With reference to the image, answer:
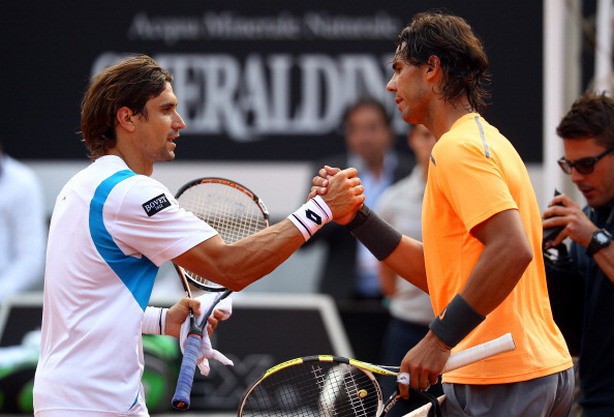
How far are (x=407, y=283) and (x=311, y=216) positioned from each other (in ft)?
9.33

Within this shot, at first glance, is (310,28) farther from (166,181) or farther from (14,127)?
(14,127)

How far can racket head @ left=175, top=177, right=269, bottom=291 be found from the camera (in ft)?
14.3

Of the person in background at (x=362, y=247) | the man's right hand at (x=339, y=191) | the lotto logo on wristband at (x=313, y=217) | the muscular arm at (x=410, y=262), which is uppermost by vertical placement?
the man's right hand at (x=339, y=191)

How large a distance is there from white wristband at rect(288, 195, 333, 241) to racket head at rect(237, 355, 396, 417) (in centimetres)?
42

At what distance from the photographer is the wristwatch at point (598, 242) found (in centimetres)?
425

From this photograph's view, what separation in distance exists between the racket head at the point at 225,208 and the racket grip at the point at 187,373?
412mm

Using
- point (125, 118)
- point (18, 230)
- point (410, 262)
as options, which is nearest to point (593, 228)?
point (410, 262)

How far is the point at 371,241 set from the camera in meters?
4.25

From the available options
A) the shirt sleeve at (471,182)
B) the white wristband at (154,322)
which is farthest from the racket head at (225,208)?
the shirt sleeve at (471,182)

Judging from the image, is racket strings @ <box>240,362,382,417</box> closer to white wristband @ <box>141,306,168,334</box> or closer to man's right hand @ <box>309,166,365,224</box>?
white wristband @ <box>141,306,168,334</box>

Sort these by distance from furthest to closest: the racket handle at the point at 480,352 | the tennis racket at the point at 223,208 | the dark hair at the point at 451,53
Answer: the tennis racket at the point at 223,208, the dark hair at the point at 451,53, the racket handle at the point at 480,352

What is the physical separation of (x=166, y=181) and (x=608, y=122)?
4588 mm

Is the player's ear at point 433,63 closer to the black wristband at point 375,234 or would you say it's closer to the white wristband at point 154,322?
the black wristband at point 375,234

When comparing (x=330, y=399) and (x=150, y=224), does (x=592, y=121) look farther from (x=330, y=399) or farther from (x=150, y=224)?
(x=150, y=224)
